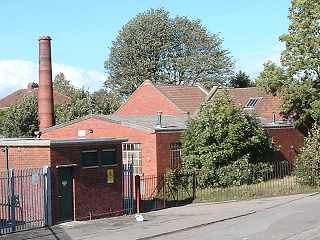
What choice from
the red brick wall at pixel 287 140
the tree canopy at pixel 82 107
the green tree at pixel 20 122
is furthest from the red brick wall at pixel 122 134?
the tree canopy at pixel 82 107

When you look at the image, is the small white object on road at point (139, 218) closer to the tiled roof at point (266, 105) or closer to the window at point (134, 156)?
the window at point (134, 156)

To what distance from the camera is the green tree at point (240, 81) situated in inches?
3211

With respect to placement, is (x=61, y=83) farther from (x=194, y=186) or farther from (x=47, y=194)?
(x=47, y=194)

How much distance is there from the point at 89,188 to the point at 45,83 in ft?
81.6

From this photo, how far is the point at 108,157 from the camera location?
79.8 feet

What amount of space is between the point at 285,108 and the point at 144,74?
38396 millimetres

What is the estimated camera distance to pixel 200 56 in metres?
78.2

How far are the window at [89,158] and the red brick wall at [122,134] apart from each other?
31.5 ft

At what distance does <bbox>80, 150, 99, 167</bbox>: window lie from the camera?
2320 centimetres

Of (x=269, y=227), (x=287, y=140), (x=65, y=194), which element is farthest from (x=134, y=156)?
(x=269, y=227)

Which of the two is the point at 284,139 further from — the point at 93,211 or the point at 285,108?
the point at 93,211

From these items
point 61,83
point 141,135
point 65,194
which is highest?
point 61,83

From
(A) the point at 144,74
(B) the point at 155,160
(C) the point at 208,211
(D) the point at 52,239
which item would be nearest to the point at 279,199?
(C) the point at 208,211

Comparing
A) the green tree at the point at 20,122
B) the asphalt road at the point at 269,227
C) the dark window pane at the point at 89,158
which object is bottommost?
the asphalt road at the point at 269,227
